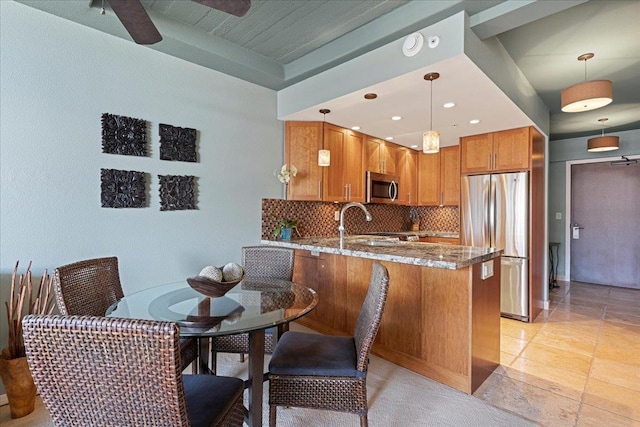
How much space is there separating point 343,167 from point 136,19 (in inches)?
110

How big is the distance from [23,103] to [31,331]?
82.0 inches

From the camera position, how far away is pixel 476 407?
204 centimetres

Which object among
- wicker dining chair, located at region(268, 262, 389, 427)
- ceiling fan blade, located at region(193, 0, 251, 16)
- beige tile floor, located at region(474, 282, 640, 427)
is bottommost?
beige tile floor, located at region(474, 282, 640, 427)

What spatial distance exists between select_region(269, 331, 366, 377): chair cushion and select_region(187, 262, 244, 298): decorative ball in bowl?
44cm

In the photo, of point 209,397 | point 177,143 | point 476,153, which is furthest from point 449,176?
point 209,397

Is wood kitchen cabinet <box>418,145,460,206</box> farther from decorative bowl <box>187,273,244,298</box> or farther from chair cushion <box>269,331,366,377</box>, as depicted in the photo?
decorative bowl <box>187,273,244,298</box>

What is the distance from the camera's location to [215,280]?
1.69 meters

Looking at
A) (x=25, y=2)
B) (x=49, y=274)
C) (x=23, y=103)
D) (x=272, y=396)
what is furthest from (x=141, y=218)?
(x=272, y=396)

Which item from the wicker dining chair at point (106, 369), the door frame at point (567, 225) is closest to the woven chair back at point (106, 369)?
the wicker dining chair at point (106, 369)

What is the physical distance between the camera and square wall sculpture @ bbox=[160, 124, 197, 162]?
9.29ft

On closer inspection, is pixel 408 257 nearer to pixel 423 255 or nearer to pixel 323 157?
pixel 423 255

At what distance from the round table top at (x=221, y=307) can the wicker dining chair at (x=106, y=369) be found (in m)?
0.36

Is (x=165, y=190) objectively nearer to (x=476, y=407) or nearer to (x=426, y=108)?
(x=426, y=108)

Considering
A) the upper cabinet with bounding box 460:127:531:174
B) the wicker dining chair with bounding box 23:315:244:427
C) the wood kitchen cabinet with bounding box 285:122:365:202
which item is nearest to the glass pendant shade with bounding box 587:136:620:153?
→ the upper cabinet with bounding box 460:127:531:174
